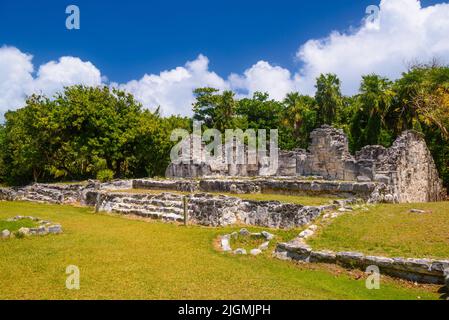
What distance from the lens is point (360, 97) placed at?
123ft

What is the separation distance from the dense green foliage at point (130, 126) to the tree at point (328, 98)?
0.35 feet

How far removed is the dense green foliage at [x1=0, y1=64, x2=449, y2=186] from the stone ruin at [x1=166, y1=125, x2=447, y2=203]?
7.38 m

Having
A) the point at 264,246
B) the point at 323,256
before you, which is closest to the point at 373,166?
the point at 264,246

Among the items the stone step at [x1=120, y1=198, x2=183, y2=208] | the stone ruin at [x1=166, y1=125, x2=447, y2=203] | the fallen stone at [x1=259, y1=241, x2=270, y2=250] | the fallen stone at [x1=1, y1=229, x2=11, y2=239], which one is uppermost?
the stone ruin at [x1=166, y1=125, x2=447, y2=203]

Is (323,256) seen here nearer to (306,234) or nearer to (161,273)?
(306,234)

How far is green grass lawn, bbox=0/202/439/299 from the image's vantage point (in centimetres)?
742

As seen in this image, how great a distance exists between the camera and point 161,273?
8.74 meters

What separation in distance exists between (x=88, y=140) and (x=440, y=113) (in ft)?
91.8

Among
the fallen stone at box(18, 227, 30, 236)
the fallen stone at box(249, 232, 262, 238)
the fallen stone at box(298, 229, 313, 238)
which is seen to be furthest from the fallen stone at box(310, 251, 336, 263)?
the fallen stone at box(18, 227, 30, 236)

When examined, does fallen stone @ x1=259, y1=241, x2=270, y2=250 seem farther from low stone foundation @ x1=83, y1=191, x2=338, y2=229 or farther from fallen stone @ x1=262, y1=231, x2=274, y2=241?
low stone foundation @ x1=83, y1=191, x2=338, y2=229

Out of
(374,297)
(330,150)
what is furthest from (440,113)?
(374,297)

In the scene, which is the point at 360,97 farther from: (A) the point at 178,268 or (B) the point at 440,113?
(A) the point at 178,268

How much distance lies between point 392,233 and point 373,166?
8.35m

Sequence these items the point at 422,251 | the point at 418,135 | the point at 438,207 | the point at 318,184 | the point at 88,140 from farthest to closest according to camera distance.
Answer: the point at 88,140 → the point at 418,135 → the point at 318,184 → the point at 438,207 → the point at 422,251
